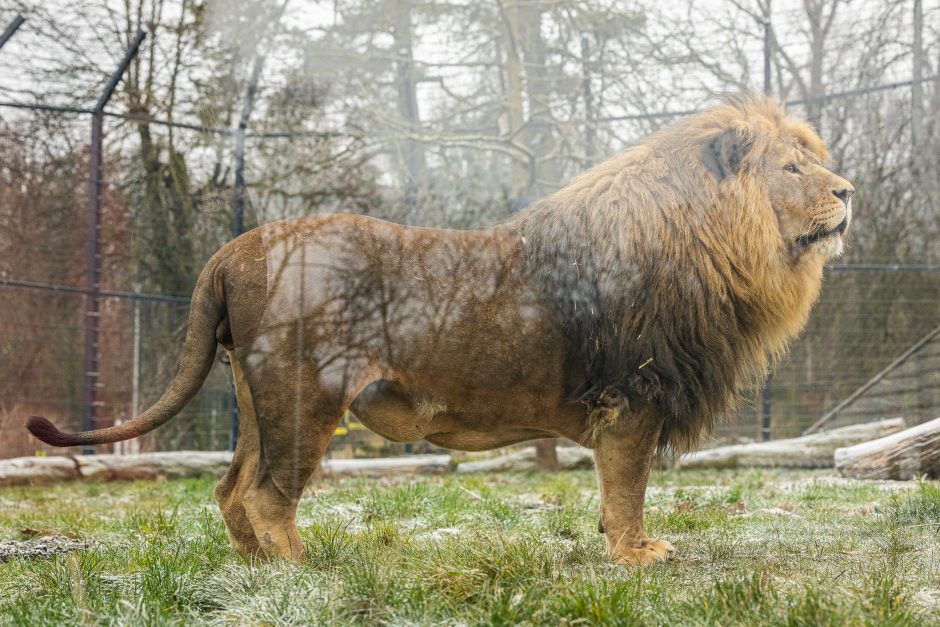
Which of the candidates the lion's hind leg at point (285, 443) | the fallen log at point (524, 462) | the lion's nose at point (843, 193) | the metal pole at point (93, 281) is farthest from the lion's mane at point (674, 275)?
the metal pole at point (93, 281)

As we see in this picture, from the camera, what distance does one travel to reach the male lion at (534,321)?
133 inches

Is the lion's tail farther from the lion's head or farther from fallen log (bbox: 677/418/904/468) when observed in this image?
fallen log (bbox: 677/418/904/468)

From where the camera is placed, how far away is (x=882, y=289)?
941cm

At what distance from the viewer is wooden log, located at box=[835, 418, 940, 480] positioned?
5.81 m

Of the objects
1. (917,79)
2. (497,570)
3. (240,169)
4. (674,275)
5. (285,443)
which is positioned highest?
(917,79)

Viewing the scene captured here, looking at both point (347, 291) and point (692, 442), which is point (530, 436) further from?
point (347, 291)

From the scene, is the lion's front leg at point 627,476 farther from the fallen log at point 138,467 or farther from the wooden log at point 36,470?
the wooden log at point 36,470

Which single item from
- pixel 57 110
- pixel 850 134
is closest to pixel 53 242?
pixel 57 110

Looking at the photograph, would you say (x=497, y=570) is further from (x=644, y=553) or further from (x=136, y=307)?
(x=136, y=307)

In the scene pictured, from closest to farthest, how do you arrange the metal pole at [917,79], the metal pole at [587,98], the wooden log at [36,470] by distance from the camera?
→ the metal pole at [587,98] → the wooden log at [36,470] → the metal pole at [917,79]

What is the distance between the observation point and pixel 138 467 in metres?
7.72

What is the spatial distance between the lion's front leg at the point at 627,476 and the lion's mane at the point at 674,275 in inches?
3.5

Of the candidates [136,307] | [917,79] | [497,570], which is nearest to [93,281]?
[136,307]

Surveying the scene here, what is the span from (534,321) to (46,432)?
187 cm
